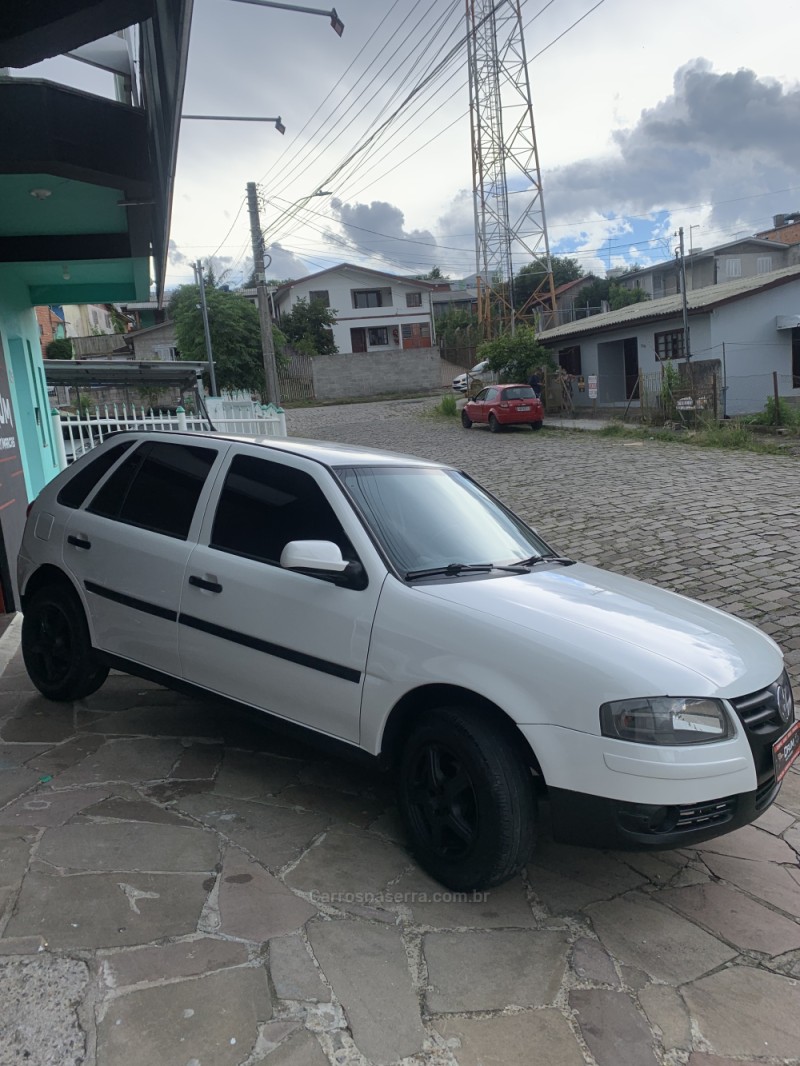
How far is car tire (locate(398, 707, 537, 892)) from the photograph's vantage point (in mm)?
3053

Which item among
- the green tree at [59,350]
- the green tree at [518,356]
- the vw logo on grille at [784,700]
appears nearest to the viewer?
the vw logo on grille at [784,700]

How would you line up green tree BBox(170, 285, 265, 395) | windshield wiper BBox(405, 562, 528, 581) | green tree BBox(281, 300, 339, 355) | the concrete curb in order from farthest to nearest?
green tree BBox(281, 300, 339, 355) → green tree BBox(170, 285, 265, 395) → the concrete curb → windshield wiper BBox(405, 562, 528, 581)

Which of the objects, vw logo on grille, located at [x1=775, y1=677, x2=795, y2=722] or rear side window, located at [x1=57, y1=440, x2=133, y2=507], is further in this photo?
rear side window, located at [x1=57, y1=440, x2=133, y2=507]

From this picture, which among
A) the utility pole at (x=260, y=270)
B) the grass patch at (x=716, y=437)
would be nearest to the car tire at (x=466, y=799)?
the grass patch at (x=716, y=437)

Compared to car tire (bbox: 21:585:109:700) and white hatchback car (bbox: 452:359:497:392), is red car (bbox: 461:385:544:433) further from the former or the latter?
car tire (bbox: 21:585:109:700)

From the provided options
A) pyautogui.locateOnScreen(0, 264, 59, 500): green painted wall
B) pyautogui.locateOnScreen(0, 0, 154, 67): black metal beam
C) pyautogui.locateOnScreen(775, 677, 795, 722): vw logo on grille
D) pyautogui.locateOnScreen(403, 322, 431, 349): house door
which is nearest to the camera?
pyautogui.locateOnScreen(775, 677, 795, 722): vw logo on grille

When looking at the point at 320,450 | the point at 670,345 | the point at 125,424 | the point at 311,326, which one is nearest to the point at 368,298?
the point at 311,326

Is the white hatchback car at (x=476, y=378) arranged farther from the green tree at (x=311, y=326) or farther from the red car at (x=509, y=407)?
the green tree at (x=311, y=326)

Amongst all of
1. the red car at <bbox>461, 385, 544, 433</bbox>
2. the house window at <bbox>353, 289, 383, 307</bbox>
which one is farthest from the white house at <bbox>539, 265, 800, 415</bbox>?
the house window at <bbox>353, 289, 383, 307</bbox>

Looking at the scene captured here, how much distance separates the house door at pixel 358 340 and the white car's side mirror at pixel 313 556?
182 feet

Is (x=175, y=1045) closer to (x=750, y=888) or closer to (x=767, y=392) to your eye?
(x=750, y=888)

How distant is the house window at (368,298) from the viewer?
5778cm

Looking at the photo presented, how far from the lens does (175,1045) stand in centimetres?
243

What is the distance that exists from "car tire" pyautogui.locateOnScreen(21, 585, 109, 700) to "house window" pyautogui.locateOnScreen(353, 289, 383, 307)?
54.9 metres
